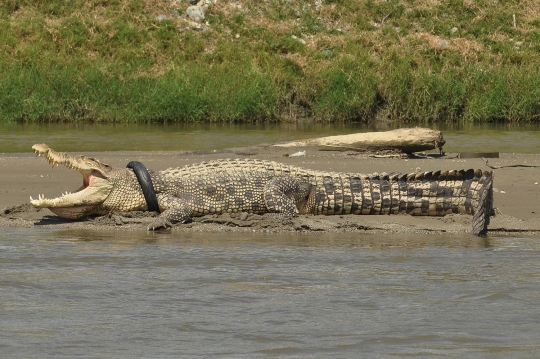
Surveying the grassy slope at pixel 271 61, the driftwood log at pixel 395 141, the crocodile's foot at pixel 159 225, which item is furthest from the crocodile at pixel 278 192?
the grassy slope at pixel 271 61

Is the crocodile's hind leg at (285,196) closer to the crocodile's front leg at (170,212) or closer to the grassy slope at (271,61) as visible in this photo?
the crocodile's front leg at (170,212)

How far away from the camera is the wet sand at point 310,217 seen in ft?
25.4

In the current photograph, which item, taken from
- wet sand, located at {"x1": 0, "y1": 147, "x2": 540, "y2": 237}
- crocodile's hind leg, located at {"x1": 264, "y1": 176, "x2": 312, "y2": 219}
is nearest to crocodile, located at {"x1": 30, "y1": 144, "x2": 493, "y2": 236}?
crocodile's hind leg, located at {"x1": 264, "y1": 176, "x2": 312, "y2": 219}

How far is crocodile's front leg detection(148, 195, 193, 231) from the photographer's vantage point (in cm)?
774

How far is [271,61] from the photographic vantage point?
2094 centimetres

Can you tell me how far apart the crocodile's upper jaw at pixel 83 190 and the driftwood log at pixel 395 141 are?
420cm

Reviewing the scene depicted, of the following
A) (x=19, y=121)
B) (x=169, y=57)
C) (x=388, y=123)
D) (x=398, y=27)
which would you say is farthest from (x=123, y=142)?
(x=398, y=27)

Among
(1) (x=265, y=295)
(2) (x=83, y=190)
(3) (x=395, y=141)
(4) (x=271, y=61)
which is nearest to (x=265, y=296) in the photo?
(1) (x=265, y=295)

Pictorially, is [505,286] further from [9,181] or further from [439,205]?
[9,181]

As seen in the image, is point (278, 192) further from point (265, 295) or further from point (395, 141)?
point (395, 141)

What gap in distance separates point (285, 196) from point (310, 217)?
0.28 metres

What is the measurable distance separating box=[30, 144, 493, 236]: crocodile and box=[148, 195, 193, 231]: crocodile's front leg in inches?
0.5

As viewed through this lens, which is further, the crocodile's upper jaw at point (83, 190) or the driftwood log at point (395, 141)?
the driftwood log at point (395, 141)

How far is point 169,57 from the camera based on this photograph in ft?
70.8
